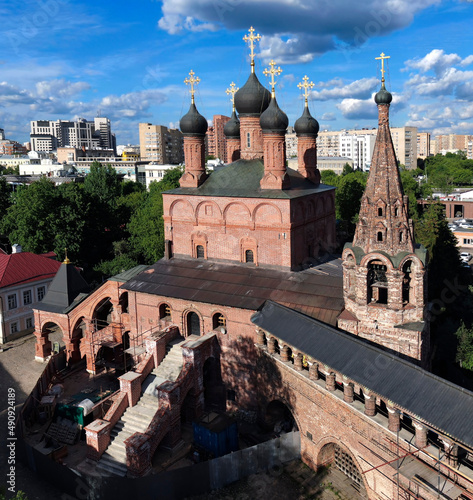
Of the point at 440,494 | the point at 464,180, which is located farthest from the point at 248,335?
the point at 464,180

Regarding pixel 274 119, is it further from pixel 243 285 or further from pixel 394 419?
pixel 394 419

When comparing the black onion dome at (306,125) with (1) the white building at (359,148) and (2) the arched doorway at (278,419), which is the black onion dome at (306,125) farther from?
(1) the white building at (359,148)

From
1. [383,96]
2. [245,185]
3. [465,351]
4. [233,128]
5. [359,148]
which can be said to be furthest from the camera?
[359,148]

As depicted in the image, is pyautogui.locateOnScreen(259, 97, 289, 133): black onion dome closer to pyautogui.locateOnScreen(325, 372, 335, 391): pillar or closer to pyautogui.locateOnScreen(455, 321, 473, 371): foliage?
pyautogui.locateOnScreen(325, 372, 335, 391): pillar

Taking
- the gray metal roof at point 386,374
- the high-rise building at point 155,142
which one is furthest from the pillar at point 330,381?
the high-rise building at point 155,142

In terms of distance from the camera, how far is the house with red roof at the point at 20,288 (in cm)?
3297

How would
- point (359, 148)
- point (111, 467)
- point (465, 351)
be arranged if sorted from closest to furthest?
point (111, 467)
point (465, 351)
point (359, 148)

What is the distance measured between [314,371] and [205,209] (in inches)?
465

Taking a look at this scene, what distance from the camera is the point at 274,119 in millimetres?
25031

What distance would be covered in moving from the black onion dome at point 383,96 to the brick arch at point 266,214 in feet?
23.8

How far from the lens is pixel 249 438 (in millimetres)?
21906

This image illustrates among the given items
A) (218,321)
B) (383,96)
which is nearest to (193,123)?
(218,321)

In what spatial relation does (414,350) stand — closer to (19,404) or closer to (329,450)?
(329,450)

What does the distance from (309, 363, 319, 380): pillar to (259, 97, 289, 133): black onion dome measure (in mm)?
12148
